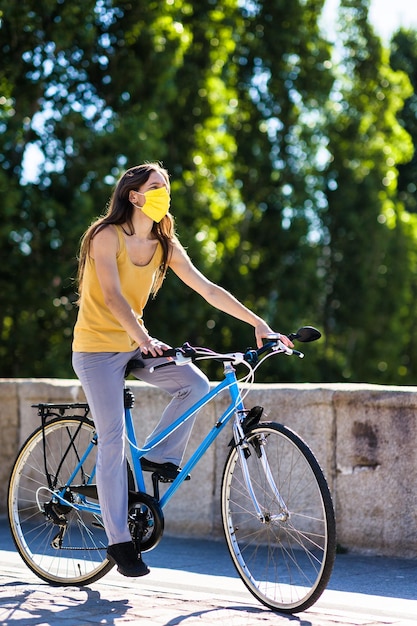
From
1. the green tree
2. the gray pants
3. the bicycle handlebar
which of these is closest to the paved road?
the gray pants

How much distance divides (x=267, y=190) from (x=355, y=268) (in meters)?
3.37

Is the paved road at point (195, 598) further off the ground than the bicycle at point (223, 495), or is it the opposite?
the bicycle at point (223, 495)

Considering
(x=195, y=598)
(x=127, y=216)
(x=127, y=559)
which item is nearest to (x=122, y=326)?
(x=127, y=216)

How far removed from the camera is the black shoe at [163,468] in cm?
514

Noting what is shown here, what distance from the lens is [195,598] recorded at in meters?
5.00

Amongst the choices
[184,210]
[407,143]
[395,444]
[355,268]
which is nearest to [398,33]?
[407,143]

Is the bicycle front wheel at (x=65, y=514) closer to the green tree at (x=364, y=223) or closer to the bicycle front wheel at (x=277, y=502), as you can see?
the bicycle front wheel at (x=277, y=502)

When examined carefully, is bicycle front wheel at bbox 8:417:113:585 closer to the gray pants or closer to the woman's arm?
the gray pants

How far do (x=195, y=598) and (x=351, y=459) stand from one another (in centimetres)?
185

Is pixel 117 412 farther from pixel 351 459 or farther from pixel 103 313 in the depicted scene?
pixel 351 459

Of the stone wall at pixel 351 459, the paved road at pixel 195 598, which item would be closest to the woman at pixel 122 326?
the paved road at pixel 195 598

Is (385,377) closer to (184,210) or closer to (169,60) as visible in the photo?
(184,210)

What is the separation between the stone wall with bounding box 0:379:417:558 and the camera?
6.37 metres

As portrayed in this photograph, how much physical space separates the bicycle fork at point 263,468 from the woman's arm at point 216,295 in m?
0.41
